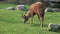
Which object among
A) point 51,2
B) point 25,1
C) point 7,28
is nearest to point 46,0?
point 51,2

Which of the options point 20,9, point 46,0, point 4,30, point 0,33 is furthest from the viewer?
point 46,0

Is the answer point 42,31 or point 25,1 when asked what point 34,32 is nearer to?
point 42,31

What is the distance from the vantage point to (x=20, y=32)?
12320mm

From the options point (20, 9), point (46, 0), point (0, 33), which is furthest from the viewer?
point (46, 0)

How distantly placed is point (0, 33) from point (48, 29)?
247 cm

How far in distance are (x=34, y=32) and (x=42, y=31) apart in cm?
46

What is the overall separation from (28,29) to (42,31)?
0.92 m

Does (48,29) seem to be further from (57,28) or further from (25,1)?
(25,1)

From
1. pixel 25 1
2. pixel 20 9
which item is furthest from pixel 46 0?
pixel 20 9

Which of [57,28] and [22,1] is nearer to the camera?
[57,28]

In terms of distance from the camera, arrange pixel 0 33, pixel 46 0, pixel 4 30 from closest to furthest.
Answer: pixel 0 33 → pixel 4 30 → pixel 46 0

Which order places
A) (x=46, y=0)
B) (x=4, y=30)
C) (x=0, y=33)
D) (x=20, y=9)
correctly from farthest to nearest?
1. (x=46, y=0)
2. (x=20, y=9)
3. (x=4, y=30)
4. (x=0, y=33)

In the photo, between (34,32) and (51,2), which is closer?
(34,32)

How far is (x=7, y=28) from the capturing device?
44.1 ft
